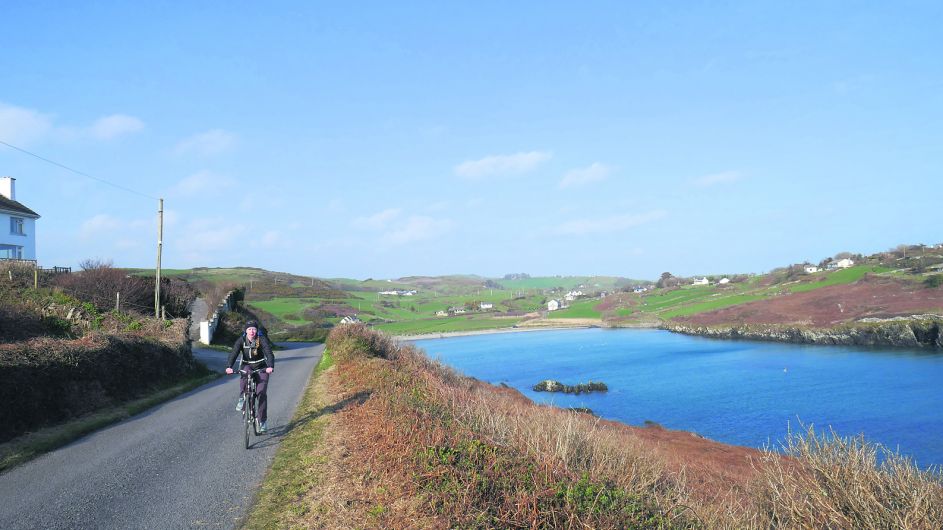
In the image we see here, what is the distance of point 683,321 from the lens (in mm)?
112750

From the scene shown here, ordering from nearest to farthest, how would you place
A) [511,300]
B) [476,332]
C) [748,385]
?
[748,385] → [476,332] → [511,300]

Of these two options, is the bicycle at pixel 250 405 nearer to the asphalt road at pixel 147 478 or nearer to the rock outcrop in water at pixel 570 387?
the asphalt road at pixel 147 478

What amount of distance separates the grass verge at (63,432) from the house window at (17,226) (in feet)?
102

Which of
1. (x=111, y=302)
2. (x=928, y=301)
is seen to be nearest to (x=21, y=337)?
(x=111, y=302)

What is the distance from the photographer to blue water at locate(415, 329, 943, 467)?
1314 inches

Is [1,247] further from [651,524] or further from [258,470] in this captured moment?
[651,524]

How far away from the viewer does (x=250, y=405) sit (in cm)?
1067

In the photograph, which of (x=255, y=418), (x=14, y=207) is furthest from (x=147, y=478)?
(x=14, y=207)

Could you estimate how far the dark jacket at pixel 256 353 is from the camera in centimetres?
1102

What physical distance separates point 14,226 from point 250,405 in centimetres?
4012

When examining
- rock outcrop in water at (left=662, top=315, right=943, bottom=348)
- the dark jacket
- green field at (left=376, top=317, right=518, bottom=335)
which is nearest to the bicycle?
the dark jacket

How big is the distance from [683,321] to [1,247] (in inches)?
4021

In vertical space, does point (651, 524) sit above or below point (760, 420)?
above

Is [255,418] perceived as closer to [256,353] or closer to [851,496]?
[256,353]
